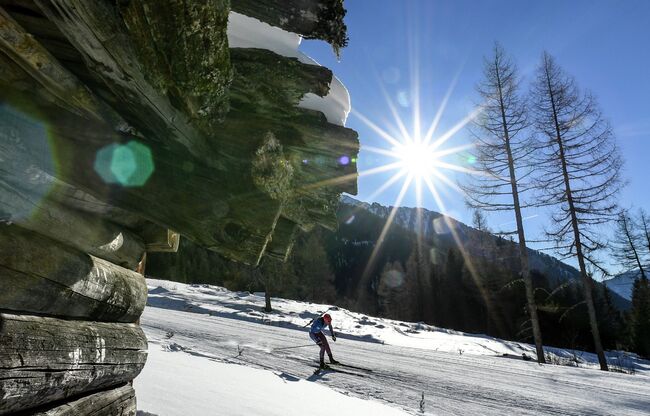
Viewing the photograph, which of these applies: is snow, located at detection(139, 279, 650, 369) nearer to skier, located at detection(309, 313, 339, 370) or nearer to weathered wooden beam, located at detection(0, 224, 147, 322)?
skier, located at detection(309, 313, 339, 370)

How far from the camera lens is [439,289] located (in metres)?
49.0

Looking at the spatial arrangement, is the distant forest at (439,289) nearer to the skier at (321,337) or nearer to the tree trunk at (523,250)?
the skier at (321,337)

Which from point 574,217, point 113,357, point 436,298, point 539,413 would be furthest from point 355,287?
point 113,357

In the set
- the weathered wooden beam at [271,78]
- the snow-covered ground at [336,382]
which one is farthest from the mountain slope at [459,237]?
the weathered wooden beam at [271,78]

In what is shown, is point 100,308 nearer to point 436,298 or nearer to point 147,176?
point 147,176

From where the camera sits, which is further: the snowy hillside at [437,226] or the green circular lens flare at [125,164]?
the snowy hillside at [437,226]

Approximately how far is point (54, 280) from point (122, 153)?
29.3 inches

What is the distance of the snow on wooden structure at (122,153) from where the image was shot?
157cm

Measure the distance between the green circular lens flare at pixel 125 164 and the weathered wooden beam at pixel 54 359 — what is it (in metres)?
0.76

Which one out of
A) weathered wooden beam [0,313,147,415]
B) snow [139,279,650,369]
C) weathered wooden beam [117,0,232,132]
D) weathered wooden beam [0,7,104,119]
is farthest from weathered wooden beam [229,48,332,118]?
snow [139,279,650,369]

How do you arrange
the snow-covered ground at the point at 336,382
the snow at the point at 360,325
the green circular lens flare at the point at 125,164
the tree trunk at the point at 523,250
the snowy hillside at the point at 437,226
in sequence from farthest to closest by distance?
1. the snowy hillside at the point at 437,226
2. the snow at the point at 360,325
3. the tree trunk at the point at 523,250
4. the snow-covered ground at the point at 336,382
5. the green circular lens flare at the point at 125,164

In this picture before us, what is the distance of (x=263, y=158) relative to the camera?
239 cm

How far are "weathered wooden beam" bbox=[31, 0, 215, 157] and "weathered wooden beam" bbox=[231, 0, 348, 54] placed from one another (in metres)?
0.38

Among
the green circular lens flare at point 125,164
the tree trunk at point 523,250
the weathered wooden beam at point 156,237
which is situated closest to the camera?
the green circular lens flare at point 125,164
